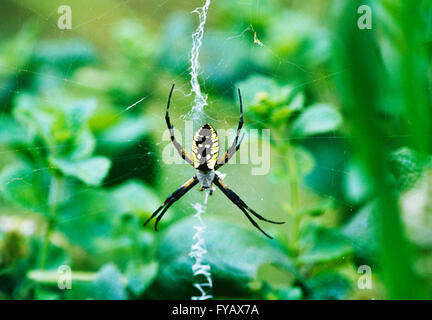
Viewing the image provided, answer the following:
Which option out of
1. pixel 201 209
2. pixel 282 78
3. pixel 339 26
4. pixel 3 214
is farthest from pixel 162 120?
pixel 339 26

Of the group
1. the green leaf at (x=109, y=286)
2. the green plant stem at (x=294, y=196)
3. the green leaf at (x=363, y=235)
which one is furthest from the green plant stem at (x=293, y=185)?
the green leaf at (x=109, y=286)

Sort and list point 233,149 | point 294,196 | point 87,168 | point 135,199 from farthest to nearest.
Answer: point 233,149
point 135,199
point 294,196
point 87,168

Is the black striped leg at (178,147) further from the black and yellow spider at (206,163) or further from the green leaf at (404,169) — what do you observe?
the green leaf at (404,169)

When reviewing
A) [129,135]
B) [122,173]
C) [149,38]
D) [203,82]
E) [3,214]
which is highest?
[149,38]

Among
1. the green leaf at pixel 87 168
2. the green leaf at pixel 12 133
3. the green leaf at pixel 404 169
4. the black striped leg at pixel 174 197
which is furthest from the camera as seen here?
the green leaf at pixel 12 133

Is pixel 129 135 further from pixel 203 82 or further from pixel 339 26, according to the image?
pixel 339 26

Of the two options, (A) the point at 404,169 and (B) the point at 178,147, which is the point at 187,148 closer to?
(B) the point at 178,147

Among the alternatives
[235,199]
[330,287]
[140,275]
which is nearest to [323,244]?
[330,287]
